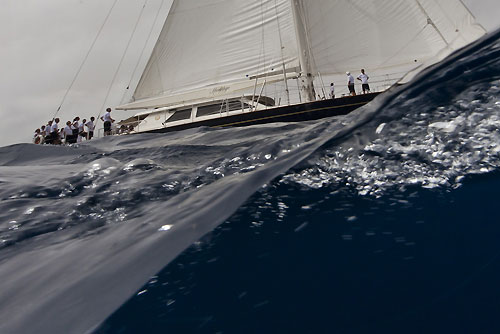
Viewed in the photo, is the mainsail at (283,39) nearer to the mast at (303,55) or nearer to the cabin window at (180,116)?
the mast at (303,55)

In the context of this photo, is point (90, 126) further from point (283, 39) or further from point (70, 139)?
point (283, 39)

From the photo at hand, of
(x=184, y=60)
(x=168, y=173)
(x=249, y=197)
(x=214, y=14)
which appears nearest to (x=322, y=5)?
(x=214, y=14)

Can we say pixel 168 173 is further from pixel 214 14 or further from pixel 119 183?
pixel 214 14

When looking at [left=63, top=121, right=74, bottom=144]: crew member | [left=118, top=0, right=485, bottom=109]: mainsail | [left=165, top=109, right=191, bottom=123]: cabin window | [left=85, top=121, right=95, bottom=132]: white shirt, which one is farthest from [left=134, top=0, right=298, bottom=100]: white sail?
[left=63, top=121, right=74, bottom=144]: crew member

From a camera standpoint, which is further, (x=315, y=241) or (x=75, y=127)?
(x=75, y=127)

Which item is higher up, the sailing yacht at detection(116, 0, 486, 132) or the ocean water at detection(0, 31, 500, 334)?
the sailing yacht at detection(116, 0, 486, 132)

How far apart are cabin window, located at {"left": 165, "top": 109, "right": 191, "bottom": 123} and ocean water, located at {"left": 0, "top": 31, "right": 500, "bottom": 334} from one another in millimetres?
11420

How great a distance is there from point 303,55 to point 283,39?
0.91 meters

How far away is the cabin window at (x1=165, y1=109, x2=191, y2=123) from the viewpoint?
1372 cm

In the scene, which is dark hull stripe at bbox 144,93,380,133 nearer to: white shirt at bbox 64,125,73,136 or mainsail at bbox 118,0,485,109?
mainsail at bbox 118,0,485,109

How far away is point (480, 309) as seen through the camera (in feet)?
3.52

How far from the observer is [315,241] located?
1.41 meters

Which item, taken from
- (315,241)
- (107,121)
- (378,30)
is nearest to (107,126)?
(107,121)

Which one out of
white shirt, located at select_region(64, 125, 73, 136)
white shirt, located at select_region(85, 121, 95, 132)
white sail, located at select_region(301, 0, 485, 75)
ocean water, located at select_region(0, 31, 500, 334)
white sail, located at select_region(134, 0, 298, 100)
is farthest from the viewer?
white sail, located at select_region(134, 0, 298, 100)
